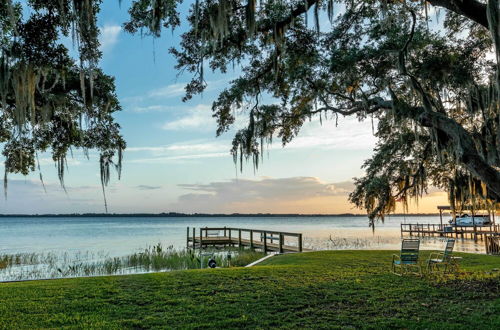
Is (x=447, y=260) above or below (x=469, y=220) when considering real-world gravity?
above

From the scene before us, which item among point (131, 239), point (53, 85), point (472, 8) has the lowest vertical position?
point (131, 239)

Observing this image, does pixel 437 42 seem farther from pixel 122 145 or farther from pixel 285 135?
pixel 122 145

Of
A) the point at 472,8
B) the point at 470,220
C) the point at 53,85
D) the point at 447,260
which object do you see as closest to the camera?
the point at 53,85

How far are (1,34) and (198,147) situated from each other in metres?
21.4

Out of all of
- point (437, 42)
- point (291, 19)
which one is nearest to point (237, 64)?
point (291, 19)

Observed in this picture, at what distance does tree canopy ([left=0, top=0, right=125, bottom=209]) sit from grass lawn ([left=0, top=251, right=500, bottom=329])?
2.36 metres

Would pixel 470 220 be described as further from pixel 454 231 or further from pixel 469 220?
pixel 454 231

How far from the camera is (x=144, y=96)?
55.2 ft

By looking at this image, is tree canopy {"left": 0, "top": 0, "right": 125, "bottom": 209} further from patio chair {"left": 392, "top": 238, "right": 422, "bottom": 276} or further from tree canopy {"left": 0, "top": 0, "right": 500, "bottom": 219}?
patio chair {"left": 392, "top": 238, "right": 422, "bottom": 276}

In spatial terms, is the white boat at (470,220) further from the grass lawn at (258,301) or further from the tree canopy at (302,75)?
the grass lawn at (258,301)

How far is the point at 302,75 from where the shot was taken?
10.3 m

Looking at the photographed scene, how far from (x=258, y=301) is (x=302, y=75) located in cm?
625

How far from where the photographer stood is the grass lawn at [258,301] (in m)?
5.55

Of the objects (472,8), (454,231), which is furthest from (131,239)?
(472,8)
